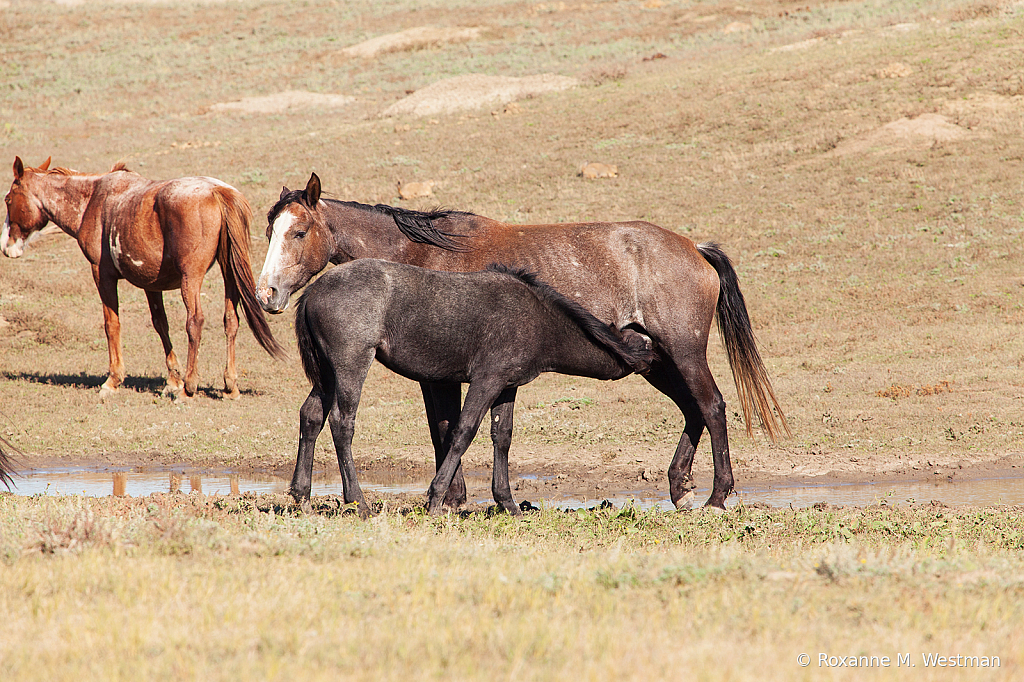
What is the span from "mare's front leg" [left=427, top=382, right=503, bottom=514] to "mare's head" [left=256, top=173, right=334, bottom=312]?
1.83 metres

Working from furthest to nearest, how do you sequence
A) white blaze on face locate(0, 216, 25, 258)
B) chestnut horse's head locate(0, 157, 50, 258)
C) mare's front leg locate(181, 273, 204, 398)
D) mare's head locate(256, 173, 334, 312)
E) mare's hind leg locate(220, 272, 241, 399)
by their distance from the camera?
white blaze on face locate(0, 216, 25, 258)
chestnut horse's head locate(0, 157, 50, 258)
mare's hind leg locate(220, 272, 241, 399)
mare's front leg locate(181, 273, 204, 398)
mare's head locate(256, 173, 334, 312)

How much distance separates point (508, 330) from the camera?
25.3 ft

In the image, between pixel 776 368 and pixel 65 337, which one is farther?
pixel 65 337

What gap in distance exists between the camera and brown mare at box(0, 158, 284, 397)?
1393cm

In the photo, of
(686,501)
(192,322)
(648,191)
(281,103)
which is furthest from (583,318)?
(281,103)

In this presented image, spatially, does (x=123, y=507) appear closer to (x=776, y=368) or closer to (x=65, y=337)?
(x=776, y=368)

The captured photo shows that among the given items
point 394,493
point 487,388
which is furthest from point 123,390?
point 487,388

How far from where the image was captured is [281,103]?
4344 centimetres

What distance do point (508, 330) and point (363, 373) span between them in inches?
44.0

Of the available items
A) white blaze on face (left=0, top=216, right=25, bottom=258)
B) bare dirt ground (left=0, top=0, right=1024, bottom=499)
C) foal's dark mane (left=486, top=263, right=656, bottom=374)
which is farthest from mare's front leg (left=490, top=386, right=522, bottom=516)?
white blaze on face (left=0, top=216, right=25, bottom=258)

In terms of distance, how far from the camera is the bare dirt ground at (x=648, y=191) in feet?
38.4

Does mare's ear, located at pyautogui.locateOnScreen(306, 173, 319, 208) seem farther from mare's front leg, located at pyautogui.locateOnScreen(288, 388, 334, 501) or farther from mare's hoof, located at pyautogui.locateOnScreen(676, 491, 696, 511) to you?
mare's hoof, located at pyautogui.locateOnScreen(676, 491, 696, 511)

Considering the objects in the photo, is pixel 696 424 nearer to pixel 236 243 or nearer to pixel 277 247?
pixel 277 247

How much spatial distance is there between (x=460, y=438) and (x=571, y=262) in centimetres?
203
